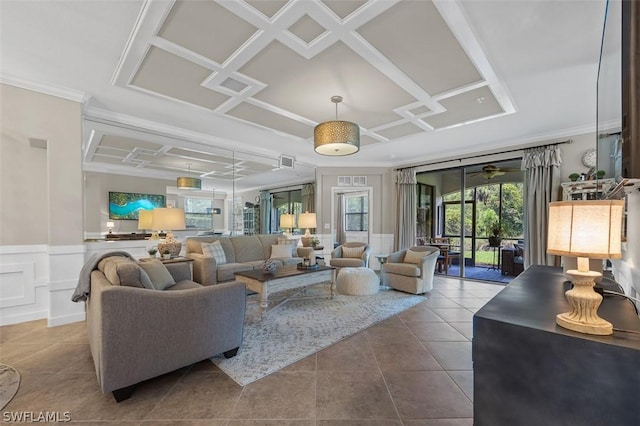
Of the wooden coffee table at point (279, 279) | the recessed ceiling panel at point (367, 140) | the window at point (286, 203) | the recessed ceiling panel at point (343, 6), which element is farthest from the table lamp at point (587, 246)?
the window at point (286, 203)

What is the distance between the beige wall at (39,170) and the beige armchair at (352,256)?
398 centimetres

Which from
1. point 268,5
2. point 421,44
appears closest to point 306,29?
point 268,5

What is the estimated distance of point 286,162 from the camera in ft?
20.0

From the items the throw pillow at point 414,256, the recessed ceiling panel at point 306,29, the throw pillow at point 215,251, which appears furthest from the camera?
the throw pillow at point 414,256

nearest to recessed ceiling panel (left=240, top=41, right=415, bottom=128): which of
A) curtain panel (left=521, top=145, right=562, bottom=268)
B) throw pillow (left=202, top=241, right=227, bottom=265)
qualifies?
throw pillow (left=202, top=241, right=227, bottom=265)

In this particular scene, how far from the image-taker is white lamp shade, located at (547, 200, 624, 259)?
3.34 feet

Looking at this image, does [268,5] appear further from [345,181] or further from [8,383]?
[345,181]

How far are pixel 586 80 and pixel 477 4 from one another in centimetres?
201

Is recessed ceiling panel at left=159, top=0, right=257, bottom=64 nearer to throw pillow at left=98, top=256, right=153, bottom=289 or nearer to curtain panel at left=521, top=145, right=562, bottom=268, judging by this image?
throw pillow at left=98, top=256, right=153, bottom=289

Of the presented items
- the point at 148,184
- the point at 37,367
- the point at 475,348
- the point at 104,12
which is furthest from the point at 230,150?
the point at 475,348

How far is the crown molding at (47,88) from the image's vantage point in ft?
9.68

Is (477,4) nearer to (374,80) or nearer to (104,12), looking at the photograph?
(374,80)

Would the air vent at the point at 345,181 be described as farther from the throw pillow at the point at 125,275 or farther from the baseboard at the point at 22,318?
the baseboard at the point at 22,318

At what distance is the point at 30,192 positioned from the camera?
3.25 m
